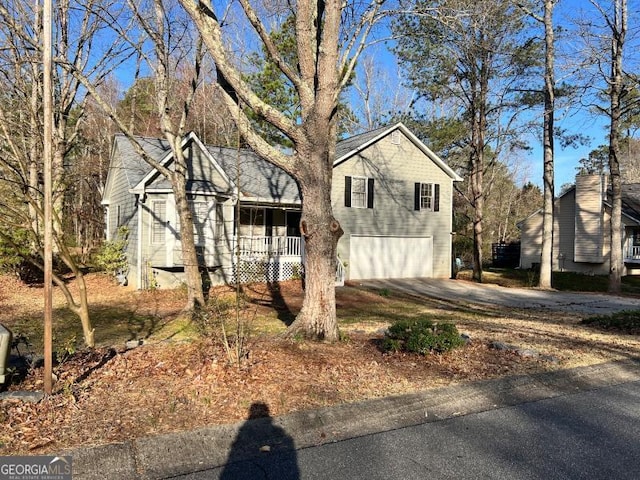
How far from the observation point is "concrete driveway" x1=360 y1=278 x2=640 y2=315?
1412cm

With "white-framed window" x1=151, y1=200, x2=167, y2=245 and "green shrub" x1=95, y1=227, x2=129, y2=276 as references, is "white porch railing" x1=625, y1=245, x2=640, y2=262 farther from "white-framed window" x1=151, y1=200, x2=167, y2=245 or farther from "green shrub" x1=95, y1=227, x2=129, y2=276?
"green shrub" x1=95, y1=227, x2=129, y2=276

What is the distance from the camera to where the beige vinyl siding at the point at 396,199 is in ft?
64.8

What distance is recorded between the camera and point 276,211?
19.6 meters

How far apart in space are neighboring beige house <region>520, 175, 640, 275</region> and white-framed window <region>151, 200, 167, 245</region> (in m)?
25.3

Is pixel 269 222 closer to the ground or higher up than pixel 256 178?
closer to the ground

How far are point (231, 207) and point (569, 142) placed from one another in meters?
17.0

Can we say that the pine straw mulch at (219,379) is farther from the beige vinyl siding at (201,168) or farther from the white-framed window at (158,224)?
the beige vinyl siding at (201,168)

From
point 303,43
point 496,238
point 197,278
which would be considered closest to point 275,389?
point 303,43

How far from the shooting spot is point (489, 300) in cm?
1562

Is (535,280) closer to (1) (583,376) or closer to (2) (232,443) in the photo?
(1) (583,376)

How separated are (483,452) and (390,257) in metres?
17.2

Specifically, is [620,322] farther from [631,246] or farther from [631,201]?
[631,201]

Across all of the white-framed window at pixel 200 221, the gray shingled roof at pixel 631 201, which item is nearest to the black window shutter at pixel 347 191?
the white-framed window at pixel 200 221

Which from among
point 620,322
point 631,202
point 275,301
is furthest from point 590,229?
point 275,301
